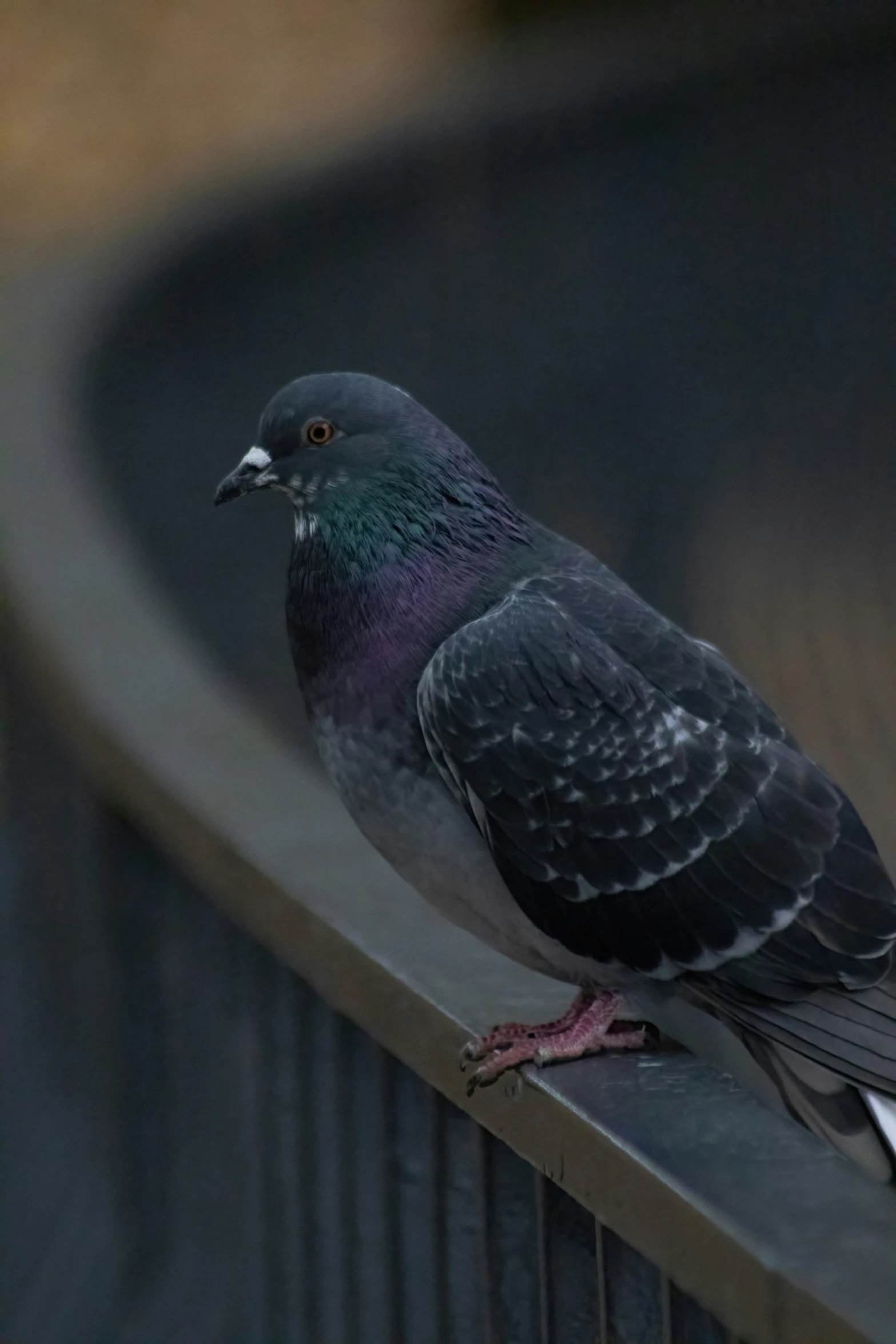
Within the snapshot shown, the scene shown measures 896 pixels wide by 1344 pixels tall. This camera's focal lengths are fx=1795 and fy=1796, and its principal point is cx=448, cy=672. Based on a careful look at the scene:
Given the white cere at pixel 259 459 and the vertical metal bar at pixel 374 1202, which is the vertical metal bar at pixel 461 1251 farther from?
the white cere at pixel 259 459

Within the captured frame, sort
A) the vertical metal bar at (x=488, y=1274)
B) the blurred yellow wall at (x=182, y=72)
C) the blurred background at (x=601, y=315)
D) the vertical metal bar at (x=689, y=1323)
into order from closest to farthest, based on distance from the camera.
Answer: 1. the vertical metal bar at (x=689, y=1323)
2. the vertical metal bar at (x=488, y=1274)
3. the blurred background at (x=601, y=315)
4. the blurred yellow wall at (x=182, y=72)

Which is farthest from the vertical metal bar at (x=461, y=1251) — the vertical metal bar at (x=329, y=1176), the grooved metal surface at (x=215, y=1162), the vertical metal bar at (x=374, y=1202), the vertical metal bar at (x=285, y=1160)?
the vertical metal bar at (x=285, y=1160)

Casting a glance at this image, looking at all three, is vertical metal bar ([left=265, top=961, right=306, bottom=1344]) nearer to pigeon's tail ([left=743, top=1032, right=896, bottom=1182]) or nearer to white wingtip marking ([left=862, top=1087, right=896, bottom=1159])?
pigeon's tail ([left=743, top=1032, right=896, bottom=1182])

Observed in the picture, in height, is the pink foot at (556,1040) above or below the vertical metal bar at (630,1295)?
above

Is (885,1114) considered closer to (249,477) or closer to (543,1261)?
(543,1261)

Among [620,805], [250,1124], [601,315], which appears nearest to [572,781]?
[620,805]

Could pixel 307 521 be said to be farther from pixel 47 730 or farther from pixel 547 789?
pixel 47 730

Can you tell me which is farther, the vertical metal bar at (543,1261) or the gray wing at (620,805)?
the gray wing at (620,805)

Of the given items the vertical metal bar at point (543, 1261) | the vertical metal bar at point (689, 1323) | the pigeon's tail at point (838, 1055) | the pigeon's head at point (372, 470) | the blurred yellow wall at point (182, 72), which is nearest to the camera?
the vertical metal bar at point (689, 1323)
